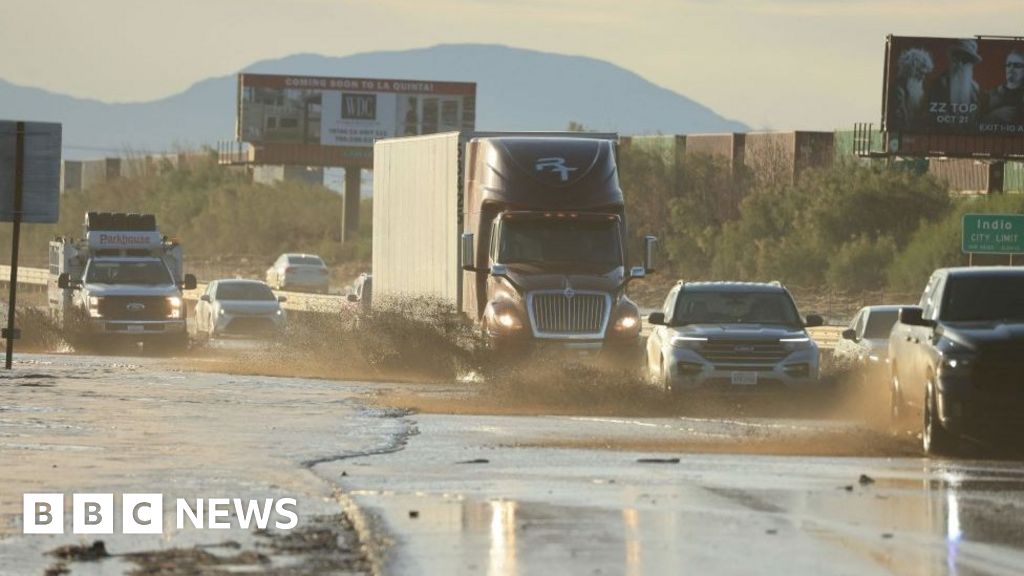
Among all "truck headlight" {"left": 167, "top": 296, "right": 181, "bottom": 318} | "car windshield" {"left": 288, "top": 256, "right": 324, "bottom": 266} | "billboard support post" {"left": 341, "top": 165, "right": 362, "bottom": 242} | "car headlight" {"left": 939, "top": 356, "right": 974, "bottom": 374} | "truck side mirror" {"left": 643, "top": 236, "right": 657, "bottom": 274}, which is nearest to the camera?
"car headlight" {"left": 939, "top": 356, "right": 974, "bottom": 374}

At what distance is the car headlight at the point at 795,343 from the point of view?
2808cm

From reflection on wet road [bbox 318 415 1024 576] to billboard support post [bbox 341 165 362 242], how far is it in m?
102

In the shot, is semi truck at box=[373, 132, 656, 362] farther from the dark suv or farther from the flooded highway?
the flooded highway

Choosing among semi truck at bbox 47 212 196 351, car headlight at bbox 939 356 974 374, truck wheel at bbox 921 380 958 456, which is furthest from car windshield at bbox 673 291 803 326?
semi truck at bbox 47 212 196 351

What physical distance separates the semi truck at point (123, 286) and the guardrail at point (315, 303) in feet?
10.2

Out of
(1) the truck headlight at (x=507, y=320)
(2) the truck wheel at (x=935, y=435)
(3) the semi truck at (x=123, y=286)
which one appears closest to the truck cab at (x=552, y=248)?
(1) the truck headlight at (x=507, y=320)

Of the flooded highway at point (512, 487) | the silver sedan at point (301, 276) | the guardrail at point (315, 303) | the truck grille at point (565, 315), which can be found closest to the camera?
the flooded highway at point (512, 487)

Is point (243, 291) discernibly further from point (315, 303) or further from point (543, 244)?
point (543, 244)

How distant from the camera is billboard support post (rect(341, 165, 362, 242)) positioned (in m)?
124

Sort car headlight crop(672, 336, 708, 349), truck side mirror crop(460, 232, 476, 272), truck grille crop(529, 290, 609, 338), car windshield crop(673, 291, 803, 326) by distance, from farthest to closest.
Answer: truck side mirror crop(460, 232, 476, 272), truck grille crop(529, 290, 609, 338), car windshield crop(673, 291, 803, 326), car headlight crop(672, 336, 708, 349)

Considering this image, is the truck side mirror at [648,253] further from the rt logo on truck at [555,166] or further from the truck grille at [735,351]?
the truck grille at [735,351]

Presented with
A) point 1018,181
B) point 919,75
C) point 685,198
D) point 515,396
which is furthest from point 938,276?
point 685,198

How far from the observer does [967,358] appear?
21.3 m

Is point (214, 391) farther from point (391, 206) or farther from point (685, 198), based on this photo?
point (685, 198)
